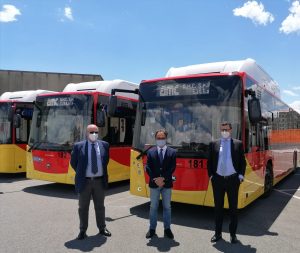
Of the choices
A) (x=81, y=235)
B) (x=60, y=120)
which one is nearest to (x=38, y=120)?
(x=60, y=120)

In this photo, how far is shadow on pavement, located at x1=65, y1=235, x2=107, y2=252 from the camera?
5.80m

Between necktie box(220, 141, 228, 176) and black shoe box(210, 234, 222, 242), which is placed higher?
necktie box(220, 141, 228, 176)

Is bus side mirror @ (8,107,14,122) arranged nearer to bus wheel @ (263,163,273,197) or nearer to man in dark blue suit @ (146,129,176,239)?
man in dark blue suit @ (146,129,176,239)

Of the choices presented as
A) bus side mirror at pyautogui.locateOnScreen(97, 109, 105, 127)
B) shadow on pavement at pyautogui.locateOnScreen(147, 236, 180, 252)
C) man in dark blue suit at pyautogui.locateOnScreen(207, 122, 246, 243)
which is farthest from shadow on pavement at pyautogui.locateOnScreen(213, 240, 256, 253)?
bus side mirror at pyautogui.locateOnScreen(97, 109, 105, 127)

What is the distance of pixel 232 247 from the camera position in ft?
19.3

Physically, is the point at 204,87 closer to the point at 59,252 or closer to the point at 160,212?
the point at 160,212

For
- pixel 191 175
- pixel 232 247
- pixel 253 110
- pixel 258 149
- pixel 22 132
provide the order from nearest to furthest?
pixel 232 247 → pixel 253 110 → pixel 191 175 → pixel 258 149 → pixel 22 132

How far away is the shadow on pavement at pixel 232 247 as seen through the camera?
571 centimetres

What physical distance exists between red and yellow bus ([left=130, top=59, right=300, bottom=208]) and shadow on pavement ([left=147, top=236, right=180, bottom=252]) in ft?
4.71

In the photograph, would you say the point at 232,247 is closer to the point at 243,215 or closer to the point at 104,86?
the point at 243,215

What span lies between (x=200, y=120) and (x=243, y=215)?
2355mm

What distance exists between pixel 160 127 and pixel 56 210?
2.96 metres

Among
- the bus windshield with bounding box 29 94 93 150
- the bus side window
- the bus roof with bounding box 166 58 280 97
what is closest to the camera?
the bus roof with bounding box 166 58 280 97

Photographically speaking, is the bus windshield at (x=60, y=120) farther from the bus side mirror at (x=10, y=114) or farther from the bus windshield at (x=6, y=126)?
the bus windshield at (x=6, y=126)
